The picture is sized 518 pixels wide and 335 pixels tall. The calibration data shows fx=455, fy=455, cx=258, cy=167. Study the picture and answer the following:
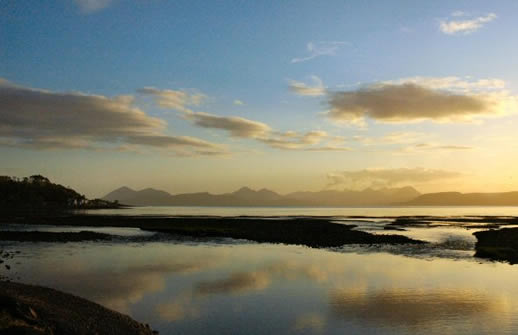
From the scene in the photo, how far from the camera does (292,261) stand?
141 ft

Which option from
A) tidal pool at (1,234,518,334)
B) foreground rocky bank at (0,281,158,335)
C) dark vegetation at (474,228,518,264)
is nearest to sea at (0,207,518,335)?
tidal pool at (1,234,518,334)

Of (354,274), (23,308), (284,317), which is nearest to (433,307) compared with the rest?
(284,317)

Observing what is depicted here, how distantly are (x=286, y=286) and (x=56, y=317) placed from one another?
16.3m

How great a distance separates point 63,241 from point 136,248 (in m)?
11.8

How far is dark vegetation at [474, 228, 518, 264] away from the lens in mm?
46281

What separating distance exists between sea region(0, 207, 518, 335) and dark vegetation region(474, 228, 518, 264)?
1.68 m

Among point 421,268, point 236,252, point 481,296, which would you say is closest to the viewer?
point 481,296

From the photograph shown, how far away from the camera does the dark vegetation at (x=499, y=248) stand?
A: 152 ft

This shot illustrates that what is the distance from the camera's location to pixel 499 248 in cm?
5166

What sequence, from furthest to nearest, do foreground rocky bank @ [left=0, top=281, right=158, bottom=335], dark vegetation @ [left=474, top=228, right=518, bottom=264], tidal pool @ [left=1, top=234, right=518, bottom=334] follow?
dark vegetation @ [left=474, top=228, right=518, bottom=264] → tidal pool @ [left=1, top=234, right=518, bottom=334] → foreground rocky bank @ [left=0, top=281, right=158, bottom=335]

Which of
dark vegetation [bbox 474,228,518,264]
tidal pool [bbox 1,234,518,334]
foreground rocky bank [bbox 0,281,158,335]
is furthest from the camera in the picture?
dark vegetation [bbox 474,228,518,264]

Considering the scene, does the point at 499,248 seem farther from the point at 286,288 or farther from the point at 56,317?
the point at 56,317

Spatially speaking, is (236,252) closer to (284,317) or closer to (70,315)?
(284,317)

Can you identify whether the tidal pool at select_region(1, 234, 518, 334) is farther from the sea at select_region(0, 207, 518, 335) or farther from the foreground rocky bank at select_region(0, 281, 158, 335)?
the foreground rocky bank at select_region(0, 281, 158, 335)
